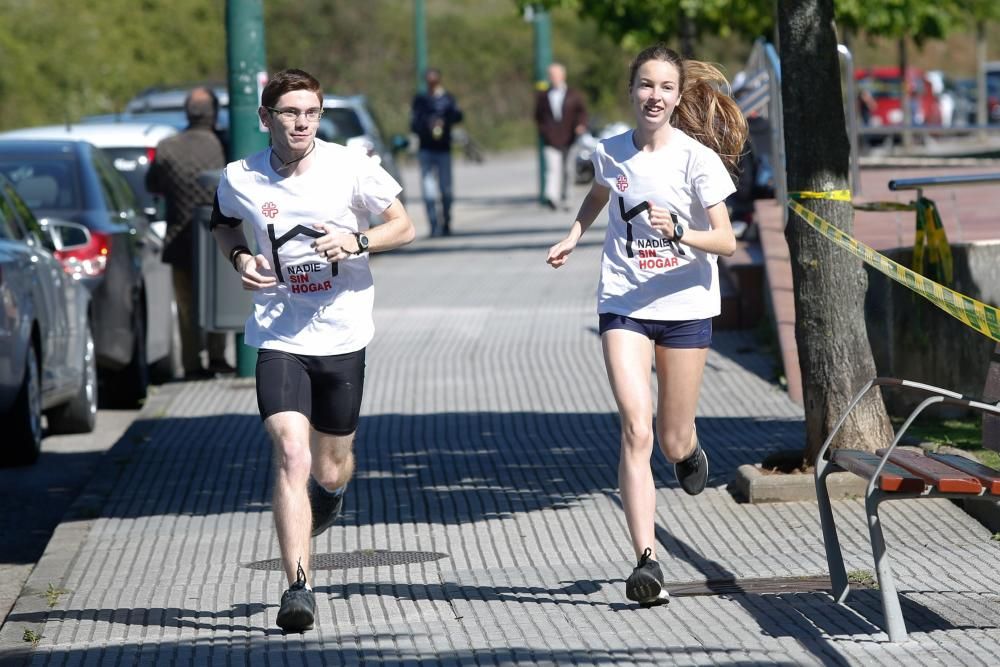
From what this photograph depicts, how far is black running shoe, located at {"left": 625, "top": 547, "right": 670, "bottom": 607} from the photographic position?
239 inches

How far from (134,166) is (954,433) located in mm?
8424

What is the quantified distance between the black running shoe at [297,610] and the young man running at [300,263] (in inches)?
2.5

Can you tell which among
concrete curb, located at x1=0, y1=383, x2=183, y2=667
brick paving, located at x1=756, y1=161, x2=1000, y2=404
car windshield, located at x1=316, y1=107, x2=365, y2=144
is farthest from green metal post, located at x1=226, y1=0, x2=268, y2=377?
car windshield, located at x1=316, y1=107, x2=365, y2=144

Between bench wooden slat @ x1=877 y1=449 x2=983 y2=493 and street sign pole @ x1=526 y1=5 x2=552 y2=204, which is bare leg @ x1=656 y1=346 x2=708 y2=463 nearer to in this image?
bench wooden slat @ x1=877 y1=449 x2=983 y2=493

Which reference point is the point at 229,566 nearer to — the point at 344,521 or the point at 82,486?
the point at 344,521

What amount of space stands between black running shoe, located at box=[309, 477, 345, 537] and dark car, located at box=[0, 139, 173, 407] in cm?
521

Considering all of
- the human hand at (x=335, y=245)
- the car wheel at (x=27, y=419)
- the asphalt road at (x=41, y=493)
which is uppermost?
the human hand at (x=335, y=245)

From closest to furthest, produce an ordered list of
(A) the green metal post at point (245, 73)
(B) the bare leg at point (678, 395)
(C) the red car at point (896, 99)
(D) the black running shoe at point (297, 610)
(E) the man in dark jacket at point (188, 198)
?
1. (D) the black running shoe at point (297, 610)
2. (B) the bare leg at point (678, 395)
3. (A) the green metal post at point (245, 73)
4. (E) the man in dark jacket at point (188, 198)
5. (C) the red car at point (896, 99)

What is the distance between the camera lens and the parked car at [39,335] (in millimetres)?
9663

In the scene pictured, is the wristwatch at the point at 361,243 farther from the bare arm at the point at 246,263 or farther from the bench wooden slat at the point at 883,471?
the bench wooden slat at the point at 883,471

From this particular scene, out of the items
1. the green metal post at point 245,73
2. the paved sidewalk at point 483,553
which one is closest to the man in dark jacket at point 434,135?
the green metal post at point 245,73

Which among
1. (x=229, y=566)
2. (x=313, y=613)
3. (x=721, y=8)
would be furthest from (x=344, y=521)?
(x=721, y=8)

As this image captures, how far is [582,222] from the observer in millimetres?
6617

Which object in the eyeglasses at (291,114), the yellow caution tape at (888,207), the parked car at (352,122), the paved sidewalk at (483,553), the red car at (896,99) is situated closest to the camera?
the paved sidewalk at (483,553)
